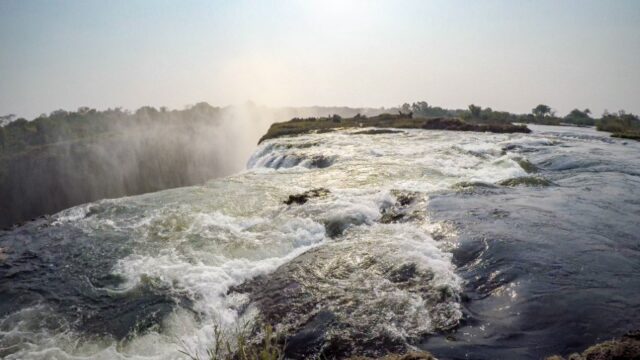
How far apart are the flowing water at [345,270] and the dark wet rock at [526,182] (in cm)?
9

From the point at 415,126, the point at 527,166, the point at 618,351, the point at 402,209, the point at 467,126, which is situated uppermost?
the point at 467,126

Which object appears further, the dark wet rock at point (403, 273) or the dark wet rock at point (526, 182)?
the dark wet rock at point (526, 182)

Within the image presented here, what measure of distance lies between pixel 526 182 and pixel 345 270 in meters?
9.18

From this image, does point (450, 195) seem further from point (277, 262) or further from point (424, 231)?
point (277, 262)

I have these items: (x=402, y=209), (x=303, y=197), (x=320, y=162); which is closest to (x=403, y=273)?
(x=402, y=209)

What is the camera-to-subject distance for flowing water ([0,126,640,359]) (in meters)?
5.00

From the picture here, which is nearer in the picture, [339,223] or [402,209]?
[339,223]

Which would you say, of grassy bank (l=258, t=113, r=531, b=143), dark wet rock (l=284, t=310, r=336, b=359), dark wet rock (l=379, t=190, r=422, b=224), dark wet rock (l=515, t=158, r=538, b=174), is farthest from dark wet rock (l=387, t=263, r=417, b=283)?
grassy bank (l=258, t=113, r=531, b=143)

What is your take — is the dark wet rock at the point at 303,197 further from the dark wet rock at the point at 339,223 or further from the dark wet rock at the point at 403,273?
the dark wet rock at the point at 403,273

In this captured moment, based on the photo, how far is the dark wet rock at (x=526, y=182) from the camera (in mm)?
12875

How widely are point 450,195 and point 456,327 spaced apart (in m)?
7.19

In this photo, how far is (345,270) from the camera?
6.89m

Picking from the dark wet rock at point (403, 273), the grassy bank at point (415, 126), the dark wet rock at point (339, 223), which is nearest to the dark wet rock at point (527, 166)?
the dark wet rock at point (339, 223)

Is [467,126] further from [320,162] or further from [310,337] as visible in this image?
[310,337]
